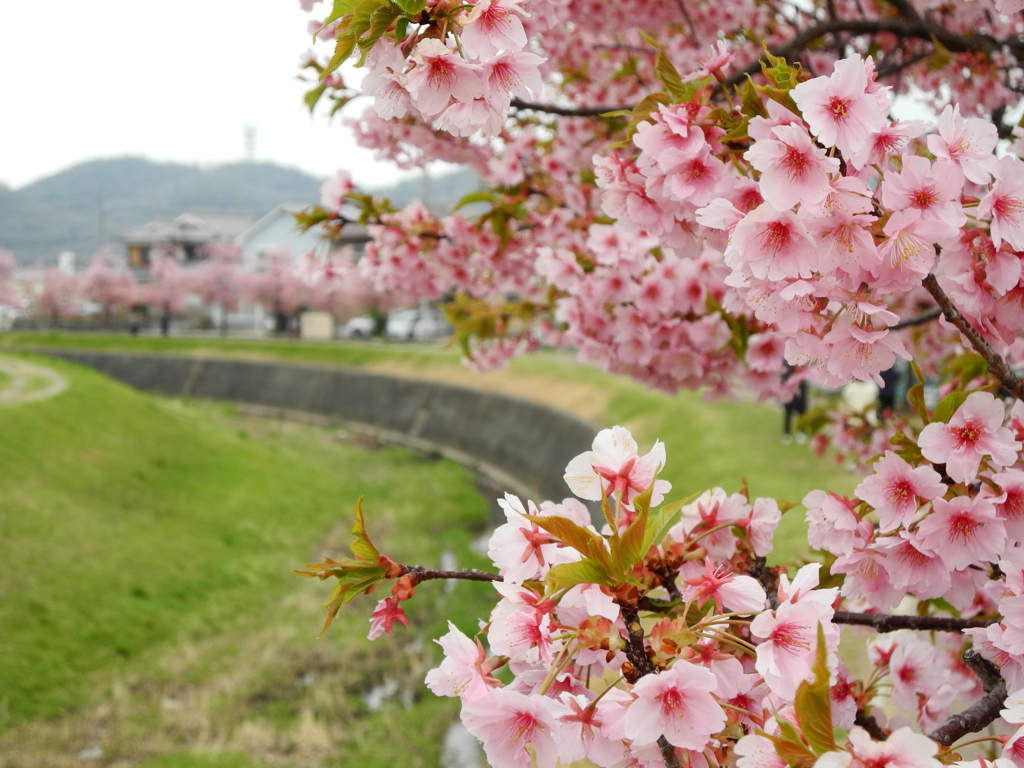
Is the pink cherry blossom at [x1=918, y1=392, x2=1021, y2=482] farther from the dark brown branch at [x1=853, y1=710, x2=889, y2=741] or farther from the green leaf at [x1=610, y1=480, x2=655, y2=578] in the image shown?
the dark brown branch at [x1=853, y1=710, x2=889, y2=741]

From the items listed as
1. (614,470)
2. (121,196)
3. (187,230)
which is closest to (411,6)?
(614,470)

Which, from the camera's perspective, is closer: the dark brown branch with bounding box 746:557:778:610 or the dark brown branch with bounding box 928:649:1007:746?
the dark brown branch with bounding box 928:649:1007:746

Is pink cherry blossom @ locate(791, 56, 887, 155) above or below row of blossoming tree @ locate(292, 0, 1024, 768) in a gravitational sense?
above

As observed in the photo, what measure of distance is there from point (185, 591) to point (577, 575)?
27.3ft

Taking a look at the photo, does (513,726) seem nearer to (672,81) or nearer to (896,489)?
(896,489)

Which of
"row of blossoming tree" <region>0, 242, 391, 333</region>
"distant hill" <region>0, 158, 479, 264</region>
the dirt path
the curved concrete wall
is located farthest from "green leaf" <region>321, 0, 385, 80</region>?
"distant hill" <region>0, 158, 479, 264</region>

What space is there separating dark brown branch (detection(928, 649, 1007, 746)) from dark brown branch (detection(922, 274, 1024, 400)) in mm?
490

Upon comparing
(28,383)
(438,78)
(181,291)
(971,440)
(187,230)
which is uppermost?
(438,78)

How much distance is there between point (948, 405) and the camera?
1295 millimetres

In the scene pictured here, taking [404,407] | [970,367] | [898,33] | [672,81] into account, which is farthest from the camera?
[404,407]

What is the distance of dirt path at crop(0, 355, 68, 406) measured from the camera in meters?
12.3

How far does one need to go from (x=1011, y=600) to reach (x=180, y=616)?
805cm

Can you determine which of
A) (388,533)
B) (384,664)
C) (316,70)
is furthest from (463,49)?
(388,533)

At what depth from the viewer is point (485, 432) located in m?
14.8
